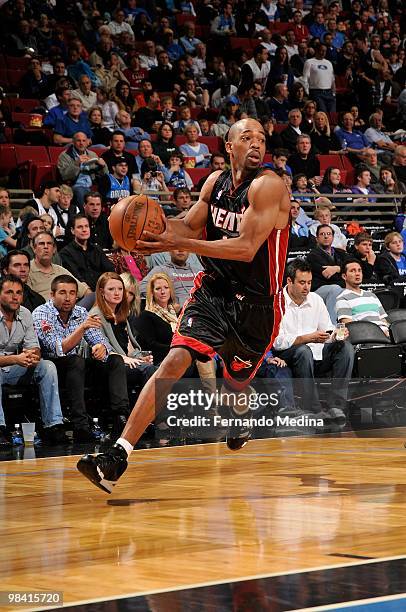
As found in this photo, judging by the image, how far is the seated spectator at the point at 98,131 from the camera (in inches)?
517

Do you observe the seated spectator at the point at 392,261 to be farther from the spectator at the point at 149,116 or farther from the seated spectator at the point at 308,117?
the seated spectator at the point at 308,117

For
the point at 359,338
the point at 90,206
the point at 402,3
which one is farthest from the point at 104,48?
the point at 402,3

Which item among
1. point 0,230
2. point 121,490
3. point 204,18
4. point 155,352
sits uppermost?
point 204,18

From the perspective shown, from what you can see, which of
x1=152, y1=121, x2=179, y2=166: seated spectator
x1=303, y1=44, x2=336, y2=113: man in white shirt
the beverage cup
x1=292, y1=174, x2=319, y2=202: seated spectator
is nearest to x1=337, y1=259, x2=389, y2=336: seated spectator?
the beverage cup

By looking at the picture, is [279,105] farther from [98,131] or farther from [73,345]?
[73,345]

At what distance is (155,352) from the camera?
9.12m

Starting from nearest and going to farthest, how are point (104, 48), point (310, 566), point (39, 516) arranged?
1. point (310, 566)
2. point (39, 516)
3. point (104, 48)

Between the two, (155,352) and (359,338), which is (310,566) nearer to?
(155,352)

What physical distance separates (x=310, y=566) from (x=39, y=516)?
1.72m

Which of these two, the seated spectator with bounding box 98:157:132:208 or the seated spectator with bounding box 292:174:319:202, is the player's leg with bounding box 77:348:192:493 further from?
the seated spectator with bounding box 292:174:319:202

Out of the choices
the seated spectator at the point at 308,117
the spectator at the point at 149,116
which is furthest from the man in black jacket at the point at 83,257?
the seated spectator at the point at 308,117

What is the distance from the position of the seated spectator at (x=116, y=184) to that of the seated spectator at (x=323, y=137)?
456 centimetres

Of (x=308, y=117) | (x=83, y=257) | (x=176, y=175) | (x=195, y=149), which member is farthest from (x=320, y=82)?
(x=83, y=257)

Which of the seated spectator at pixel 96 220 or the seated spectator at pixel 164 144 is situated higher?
the seated spectator at pixel 164 144
